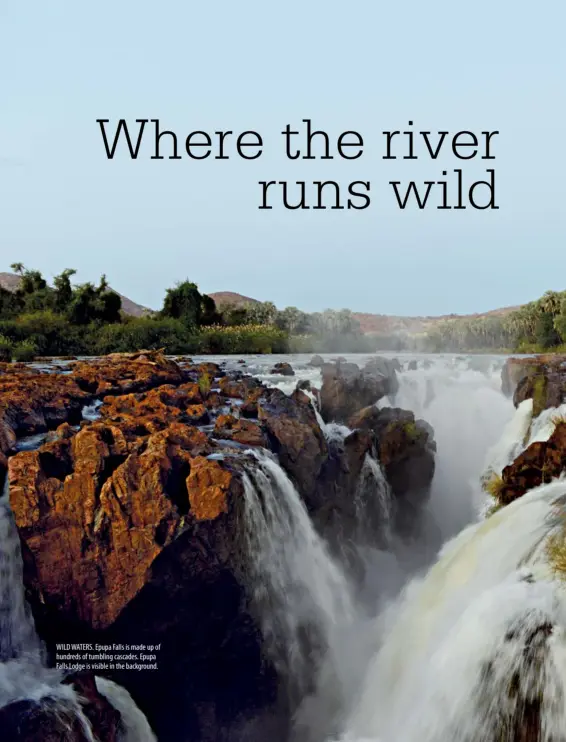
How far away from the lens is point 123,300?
1038 cm

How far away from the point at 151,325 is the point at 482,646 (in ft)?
24.9

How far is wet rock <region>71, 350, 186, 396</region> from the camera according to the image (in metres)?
9.92

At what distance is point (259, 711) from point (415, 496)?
470 centimetres

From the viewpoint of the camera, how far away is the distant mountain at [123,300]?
10016mm

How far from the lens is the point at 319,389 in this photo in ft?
38.5

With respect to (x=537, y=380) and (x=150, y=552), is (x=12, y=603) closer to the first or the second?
(x=150, y=552)

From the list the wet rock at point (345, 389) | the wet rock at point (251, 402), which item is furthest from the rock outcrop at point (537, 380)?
the wet rock at point (251, 402)

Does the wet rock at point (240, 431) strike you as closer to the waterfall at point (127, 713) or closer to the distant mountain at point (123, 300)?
the distant mountain at point (123, 300)

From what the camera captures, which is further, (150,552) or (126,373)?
(126,373)

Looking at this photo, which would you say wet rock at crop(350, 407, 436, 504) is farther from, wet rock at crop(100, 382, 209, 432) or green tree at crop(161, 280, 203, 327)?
green tree at crop(161, 280, 203, 327)

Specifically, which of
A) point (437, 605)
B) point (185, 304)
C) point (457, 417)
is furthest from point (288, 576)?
point (457, 417)

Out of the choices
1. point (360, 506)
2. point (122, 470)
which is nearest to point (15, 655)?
point (122, 470)

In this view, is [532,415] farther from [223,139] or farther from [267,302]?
[223,139]

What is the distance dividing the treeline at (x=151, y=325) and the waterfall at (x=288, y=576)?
8.06 feet
